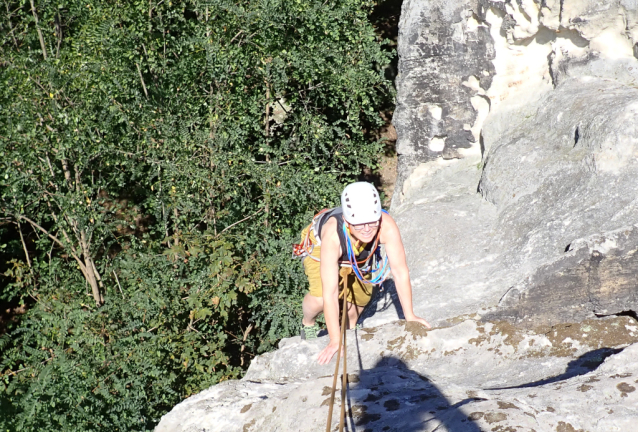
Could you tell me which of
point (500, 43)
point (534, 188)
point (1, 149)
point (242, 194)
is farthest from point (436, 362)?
point (1, 149)

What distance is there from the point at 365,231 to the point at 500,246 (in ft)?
5.47

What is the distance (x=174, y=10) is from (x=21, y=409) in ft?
15.9

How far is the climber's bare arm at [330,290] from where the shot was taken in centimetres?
382

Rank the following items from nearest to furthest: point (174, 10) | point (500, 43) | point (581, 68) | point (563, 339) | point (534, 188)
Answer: point (563, 339)
point (534, 188)
point (581, 68)
point (500, 43)
point (174, 10)

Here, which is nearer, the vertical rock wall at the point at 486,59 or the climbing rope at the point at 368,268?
the climbing rope at the point at 368,268

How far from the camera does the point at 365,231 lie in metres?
3.92

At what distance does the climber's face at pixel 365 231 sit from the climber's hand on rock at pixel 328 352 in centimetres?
66

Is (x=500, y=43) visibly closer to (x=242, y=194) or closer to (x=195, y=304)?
(x=242, y=194)

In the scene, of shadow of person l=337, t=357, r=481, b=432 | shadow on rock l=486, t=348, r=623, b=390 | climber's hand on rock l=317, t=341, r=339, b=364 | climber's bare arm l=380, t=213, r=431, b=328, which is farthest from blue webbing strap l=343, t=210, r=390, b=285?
shadow on rock l=486, t=348, r=623, b=390

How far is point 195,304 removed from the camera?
7086mm

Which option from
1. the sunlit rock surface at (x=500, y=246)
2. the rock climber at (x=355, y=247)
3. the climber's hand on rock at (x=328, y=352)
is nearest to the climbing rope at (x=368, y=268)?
the rock climber at (x=355, y=247)

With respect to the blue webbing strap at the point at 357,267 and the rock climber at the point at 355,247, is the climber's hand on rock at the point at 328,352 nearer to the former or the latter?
the rock climber at the point at 355,247

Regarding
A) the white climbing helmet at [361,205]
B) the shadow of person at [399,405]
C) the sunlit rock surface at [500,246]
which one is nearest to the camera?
the shadow of person at [399,405]

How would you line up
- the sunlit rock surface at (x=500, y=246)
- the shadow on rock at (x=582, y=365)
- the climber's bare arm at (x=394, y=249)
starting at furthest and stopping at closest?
the climber's bare arm at (x=394, y=249)
the shadow on rock at (x=582, y=365)
the sunlit rock surface at (x=500, y=246)
